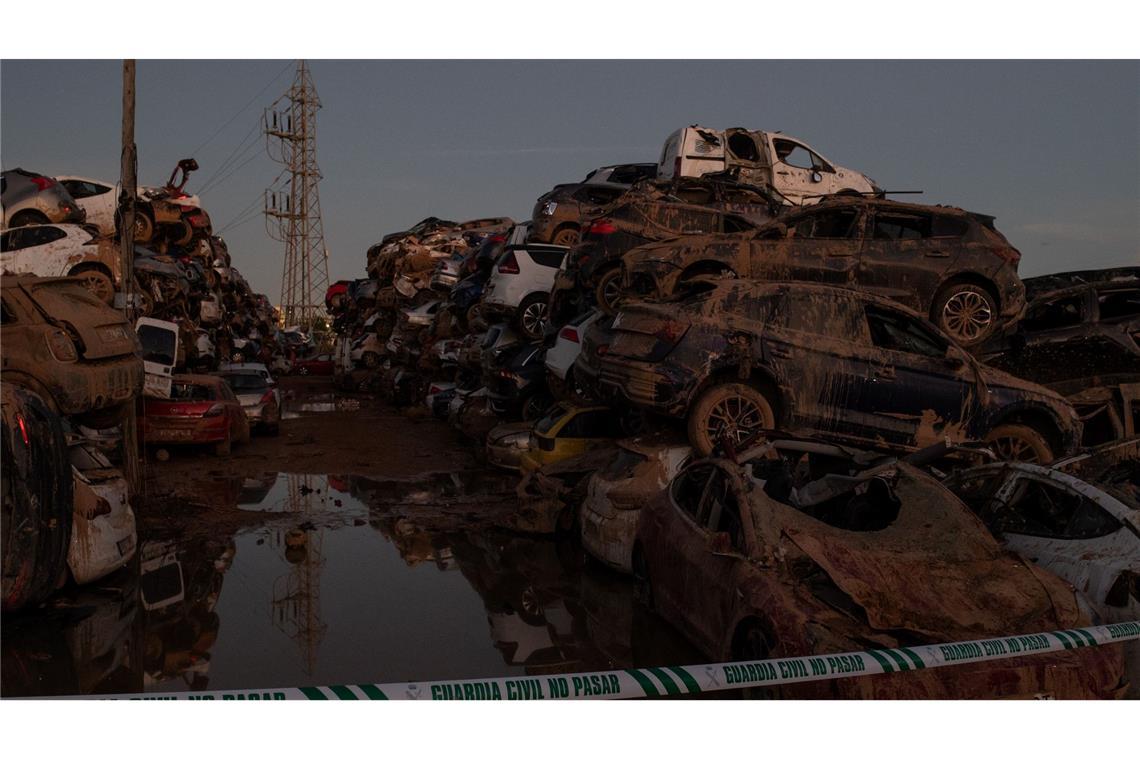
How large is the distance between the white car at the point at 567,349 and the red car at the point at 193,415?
6.54 metres

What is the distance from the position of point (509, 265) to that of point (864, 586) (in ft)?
46.5

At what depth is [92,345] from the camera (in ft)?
32.5

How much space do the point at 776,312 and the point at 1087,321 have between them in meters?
5.26

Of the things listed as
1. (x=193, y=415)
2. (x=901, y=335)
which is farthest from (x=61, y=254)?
(x=901, y=335)

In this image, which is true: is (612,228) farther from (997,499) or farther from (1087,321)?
(997,499)

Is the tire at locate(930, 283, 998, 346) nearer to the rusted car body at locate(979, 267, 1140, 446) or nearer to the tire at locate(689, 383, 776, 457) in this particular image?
the rusted car body at locate(979, 267, 1140, 446)

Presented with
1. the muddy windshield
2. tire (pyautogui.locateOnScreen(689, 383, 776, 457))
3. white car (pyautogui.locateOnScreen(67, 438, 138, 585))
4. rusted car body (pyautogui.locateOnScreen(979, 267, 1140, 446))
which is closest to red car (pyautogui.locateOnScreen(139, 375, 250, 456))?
the muddy windshield

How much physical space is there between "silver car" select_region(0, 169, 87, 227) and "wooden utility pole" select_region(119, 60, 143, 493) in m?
7.29

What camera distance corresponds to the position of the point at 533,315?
18.4 metres

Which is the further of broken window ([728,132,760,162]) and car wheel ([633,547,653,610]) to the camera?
broken window ([728,132,760,162])

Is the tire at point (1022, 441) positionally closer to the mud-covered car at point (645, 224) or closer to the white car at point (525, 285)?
the mud-covered car at point (645, 224)

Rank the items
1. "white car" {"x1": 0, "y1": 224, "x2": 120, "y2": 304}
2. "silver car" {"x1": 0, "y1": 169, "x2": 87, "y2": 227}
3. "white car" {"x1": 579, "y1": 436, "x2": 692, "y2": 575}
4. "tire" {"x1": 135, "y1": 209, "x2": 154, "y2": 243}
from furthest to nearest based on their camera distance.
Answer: "tire" {"x1": 135, "y1": 209, "x2": 154, "y2": 243}
"silver car" {"x1": 0, "y1": 169, "x2": 87, "y2": 227}
"white car" {"x1": 0, "y1": 224, "x2": 120, "y2": 304}
"white car" {"x1": 579, "y1": 436, "x2": 692, "y2": 575}

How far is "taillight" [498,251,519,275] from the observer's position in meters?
18.7

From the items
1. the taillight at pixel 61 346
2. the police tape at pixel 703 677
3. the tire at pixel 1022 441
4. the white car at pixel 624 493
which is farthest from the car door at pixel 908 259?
the taillight at pixel 61 346
